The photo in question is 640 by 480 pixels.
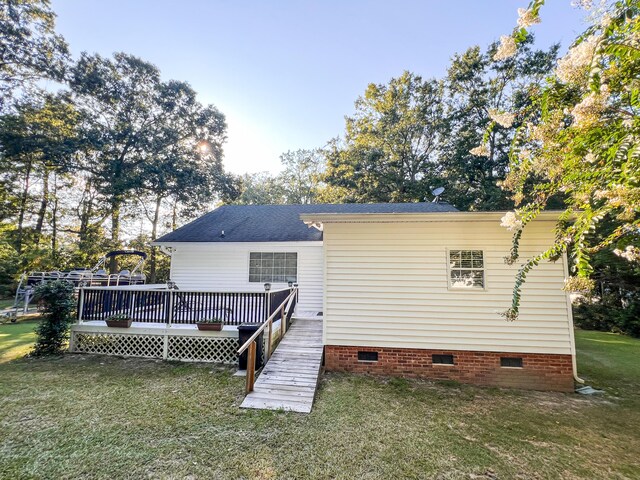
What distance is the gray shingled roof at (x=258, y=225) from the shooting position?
1054 cm

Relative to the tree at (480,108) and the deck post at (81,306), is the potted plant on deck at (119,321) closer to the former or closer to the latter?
the deck post at (81,306)

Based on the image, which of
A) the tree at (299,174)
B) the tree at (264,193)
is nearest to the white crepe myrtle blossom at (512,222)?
the tree at (299,174)

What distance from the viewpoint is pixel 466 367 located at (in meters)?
5.95

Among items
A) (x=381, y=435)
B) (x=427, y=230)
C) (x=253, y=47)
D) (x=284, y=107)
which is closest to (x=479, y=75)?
(x=284, y=107)

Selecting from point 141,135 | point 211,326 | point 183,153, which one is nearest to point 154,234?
point 183,153

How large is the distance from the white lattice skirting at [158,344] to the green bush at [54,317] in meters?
0.32

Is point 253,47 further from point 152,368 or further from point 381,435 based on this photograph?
point 381,435

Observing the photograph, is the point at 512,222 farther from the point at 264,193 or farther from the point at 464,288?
the point at 264,193

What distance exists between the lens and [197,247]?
34.7 feet

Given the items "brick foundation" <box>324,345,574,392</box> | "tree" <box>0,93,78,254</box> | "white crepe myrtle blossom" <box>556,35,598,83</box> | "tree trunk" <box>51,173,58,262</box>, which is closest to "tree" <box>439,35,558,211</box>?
"brick foundation" <box>324,345,574,392</box>

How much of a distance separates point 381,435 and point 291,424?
4.31ft

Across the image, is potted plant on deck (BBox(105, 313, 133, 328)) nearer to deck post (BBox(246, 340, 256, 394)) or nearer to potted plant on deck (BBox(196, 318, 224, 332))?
potted plant on deck (BBox(196, 318, 224, 332))

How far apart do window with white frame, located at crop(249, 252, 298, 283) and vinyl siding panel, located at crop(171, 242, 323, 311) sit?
0.53ft

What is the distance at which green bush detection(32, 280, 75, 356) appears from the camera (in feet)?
23.0
